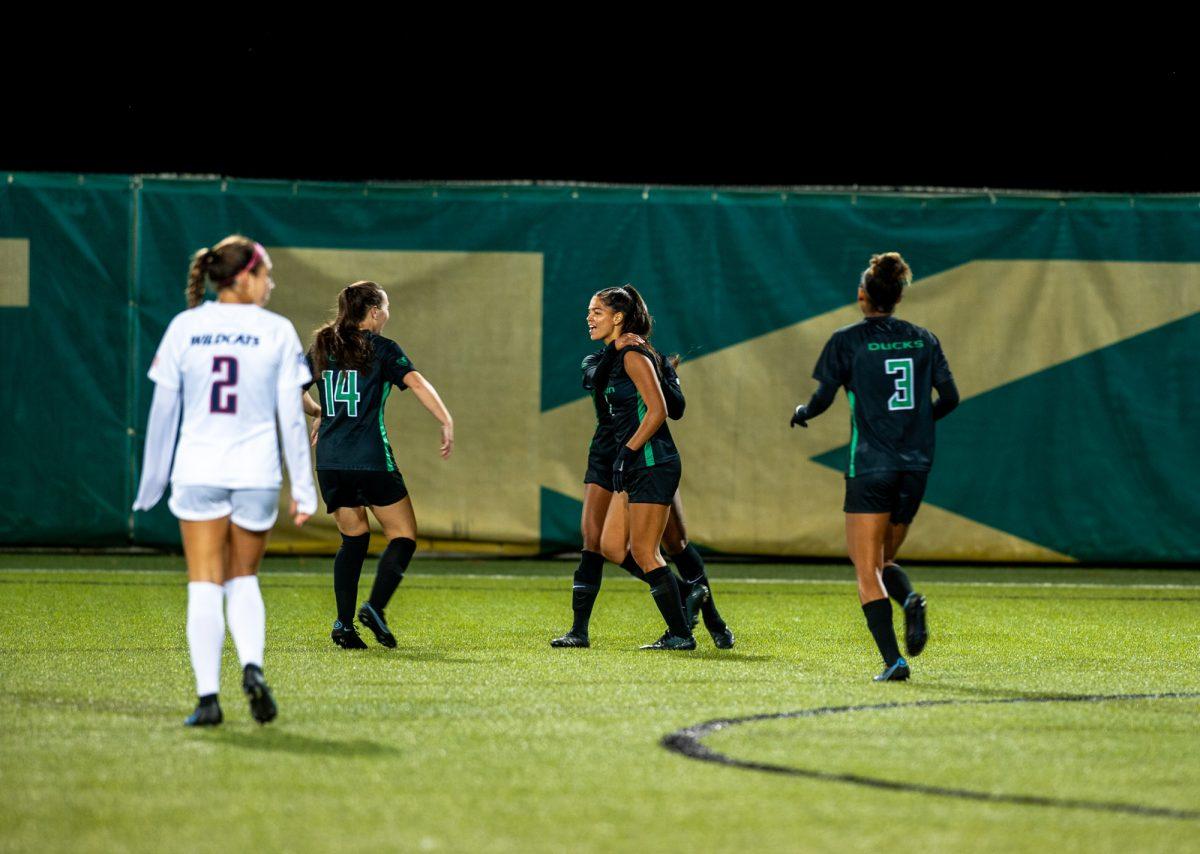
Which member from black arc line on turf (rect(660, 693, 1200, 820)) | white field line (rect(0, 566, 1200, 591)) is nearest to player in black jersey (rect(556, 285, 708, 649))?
black arc line on turf (rect(660, 693, 1200, 820))

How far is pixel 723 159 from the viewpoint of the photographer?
17672mm

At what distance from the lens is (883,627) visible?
25.4ft

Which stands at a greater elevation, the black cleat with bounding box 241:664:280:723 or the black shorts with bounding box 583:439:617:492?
the black shorts with bounding box 583:439:617:492

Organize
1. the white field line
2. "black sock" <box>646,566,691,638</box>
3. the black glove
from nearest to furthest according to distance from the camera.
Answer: the black glove, "black sock" <box>646,566,691,638</box>, the white field line

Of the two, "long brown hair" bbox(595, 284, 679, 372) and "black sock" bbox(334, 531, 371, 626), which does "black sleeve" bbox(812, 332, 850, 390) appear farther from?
"black sock" bbox(334, 531, 371, 626)

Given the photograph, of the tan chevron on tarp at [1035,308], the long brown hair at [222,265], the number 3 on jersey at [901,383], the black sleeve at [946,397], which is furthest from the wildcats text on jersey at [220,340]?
the tan chevron on tarp at [1035,308]

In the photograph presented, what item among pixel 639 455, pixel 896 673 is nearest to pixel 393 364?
pixel 639 455

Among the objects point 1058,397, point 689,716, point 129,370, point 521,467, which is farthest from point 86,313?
point 689,716

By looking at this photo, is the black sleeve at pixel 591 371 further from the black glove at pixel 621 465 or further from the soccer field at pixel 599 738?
the soccer field at pixel 599 738

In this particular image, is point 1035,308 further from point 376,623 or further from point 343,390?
point 376,623

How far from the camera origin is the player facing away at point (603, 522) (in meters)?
8.82

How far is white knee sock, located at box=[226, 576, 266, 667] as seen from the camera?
6195 mm

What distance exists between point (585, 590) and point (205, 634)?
3219mm

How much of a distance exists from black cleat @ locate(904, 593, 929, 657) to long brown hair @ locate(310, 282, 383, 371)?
2.96 meters
